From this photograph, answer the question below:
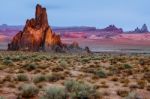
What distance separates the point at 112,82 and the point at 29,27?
87727 millimetres

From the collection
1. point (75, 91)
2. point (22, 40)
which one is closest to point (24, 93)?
point (75, 91)

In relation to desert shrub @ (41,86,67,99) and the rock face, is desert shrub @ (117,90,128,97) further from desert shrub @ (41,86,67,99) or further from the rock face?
the rock face

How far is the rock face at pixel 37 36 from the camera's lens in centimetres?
10794

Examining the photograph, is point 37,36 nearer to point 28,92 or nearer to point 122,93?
point 122,93

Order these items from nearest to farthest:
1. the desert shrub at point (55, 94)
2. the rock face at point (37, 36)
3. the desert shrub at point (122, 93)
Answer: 1. the desert shrub at point (55, 94)
2. the desert shrub at point (122, 93)
3. the rock face at point (37, 36)

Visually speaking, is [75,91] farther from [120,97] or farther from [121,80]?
[121,80]

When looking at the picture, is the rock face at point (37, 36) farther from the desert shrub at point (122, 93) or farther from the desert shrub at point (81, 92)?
the desert shrub at point (81, 92)

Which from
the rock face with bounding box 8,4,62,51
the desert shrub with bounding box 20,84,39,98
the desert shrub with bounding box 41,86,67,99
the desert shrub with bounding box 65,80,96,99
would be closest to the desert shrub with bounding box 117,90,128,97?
the desert shrub with bounding box 65,80,96,99

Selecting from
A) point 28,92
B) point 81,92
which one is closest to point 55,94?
point 81,92

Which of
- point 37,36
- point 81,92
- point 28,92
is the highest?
point 81,92

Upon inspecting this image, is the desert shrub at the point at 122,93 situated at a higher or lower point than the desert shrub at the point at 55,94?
lower

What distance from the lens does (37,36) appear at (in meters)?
110

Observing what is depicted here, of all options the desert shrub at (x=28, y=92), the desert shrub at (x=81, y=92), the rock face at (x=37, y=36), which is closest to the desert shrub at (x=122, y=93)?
the desert shrub at (x=81, y=92)

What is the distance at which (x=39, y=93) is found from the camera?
690 inches
